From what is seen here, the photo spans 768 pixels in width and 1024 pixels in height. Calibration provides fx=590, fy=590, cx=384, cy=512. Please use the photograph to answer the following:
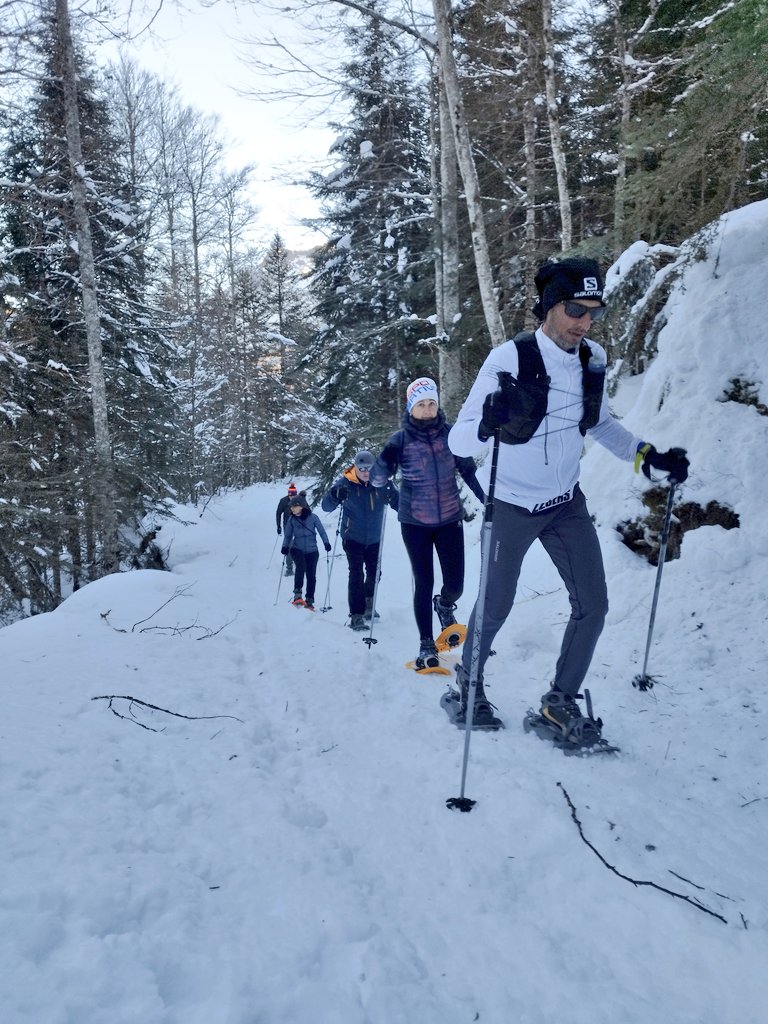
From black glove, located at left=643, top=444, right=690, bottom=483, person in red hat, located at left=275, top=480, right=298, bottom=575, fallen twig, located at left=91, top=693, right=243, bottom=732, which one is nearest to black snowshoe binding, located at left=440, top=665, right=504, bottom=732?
fallen twig, located at left=91, top=693, right=243, bottom=732

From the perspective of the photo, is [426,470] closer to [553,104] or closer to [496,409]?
[496,409]

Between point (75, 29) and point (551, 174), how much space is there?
11.1 m

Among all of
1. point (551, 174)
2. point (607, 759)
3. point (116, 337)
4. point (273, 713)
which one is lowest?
point (273, 713)

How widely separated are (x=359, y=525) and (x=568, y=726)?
4.52 meters

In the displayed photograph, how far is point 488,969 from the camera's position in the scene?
1.90m

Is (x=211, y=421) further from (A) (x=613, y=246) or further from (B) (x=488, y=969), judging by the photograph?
(B) (x=488, y=969)

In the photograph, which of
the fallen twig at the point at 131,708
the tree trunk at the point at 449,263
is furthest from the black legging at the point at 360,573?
the tree trunk at the point at 449,263

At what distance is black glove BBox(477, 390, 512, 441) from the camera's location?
309cm

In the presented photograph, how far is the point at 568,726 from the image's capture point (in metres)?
3.29

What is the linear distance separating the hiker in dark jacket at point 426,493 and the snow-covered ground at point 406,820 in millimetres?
742

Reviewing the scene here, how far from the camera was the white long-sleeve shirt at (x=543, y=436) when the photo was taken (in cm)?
324

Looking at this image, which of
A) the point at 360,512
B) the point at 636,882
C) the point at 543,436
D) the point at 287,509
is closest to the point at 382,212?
the point at 287,509

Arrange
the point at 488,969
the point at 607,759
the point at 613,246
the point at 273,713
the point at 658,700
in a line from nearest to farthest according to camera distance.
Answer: the point at 488,969
the point at 607,759
the point at 658,700
the point at 273,713
the point at 613,246

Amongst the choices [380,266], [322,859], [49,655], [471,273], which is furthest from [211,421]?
[322,859]
